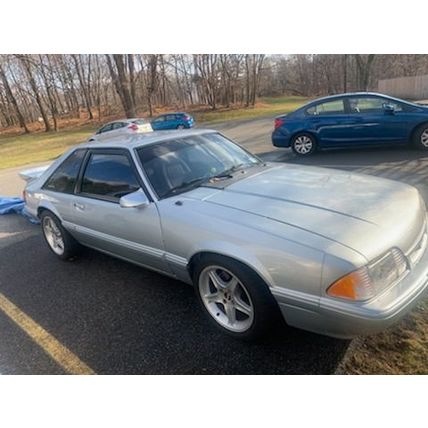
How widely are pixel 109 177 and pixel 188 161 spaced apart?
79 centimetres

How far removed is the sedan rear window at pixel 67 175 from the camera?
12.1 ft

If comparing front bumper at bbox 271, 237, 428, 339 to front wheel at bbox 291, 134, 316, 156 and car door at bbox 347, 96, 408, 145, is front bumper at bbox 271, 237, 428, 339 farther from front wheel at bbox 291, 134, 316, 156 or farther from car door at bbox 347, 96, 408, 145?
front wheel at bbox 291, 134, 316, 156

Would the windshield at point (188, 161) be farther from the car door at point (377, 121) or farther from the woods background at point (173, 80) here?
the woods background at point (173, 80)

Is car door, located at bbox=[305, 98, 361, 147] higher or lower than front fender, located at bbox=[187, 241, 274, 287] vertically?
lower

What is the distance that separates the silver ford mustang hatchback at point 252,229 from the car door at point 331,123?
5070mm

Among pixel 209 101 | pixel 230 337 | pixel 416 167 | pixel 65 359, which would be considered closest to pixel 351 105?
pixel 416 167

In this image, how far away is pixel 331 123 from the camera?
7871 millimetres

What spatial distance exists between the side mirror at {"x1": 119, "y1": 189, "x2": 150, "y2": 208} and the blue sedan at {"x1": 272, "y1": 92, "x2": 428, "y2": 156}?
20.9 feet

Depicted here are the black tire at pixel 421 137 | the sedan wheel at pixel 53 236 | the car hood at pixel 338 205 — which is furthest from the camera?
the black tire at pixel 421 137

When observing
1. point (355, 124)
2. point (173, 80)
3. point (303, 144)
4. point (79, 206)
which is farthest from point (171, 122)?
point (173, 80)

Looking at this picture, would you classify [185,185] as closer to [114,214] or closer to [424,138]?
[114,214]

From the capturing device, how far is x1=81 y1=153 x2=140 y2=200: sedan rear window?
304cm

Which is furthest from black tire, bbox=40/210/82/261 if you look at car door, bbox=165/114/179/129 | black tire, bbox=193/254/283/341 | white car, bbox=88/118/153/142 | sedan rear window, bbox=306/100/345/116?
car door, bbox=165/114/179/129

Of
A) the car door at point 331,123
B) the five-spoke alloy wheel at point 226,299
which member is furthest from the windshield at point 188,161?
the car door at point 331,123
